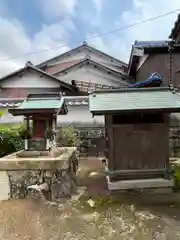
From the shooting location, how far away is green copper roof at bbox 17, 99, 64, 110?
822 cm

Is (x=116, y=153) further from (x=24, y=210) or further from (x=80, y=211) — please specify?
(x=24, y=210)

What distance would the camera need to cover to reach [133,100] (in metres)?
7.64

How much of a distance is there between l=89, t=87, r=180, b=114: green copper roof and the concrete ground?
2170 mm

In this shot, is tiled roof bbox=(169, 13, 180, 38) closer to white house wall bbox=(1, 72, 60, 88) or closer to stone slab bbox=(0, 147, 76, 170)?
stone slab bbox=(0, 147, 76, 170)

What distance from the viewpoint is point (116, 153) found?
7609 mm

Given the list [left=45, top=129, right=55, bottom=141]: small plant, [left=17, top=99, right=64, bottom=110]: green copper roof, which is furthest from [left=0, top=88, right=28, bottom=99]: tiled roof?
[left=45, top=129, right=55, bottom=141]: small plant

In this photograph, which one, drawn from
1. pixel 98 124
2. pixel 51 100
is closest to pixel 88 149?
pixel 98 124

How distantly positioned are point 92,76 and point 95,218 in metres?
17.3

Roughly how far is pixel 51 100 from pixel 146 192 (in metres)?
3.90

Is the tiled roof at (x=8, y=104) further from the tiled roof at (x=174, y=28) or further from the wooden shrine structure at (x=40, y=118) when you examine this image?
the tiled roof at (x=174, y=28)

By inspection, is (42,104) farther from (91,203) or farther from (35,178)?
(91,203)

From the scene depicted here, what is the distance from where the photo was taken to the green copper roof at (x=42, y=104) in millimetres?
8219

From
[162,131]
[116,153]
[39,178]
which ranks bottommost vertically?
[39,178]

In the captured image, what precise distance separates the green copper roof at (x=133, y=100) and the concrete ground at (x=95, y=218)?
2170mm
